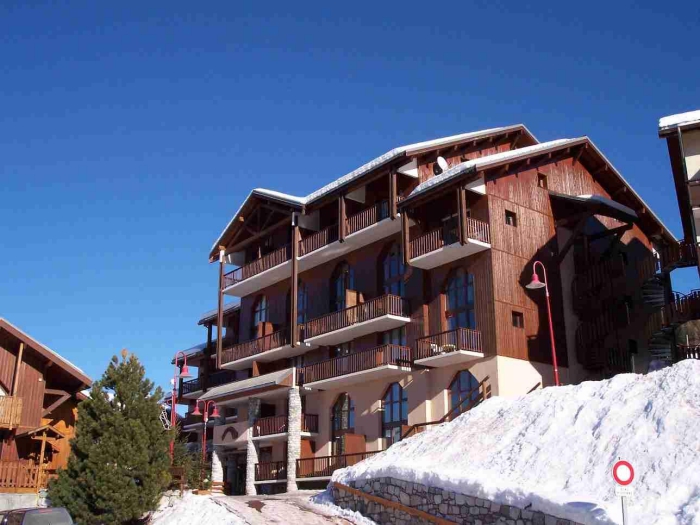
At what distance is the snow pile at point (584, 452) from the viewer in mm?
14188

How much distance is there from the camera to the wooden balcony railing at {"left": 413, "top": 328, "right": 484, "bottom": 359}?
29.3 meters

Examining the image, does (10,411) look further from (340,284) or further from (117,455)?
(340,284)

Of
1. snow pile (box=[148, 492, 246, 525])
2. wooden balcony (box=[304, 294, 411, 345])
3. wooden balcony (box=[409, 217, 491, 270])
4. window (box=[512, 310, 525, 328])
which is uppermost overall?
wooden balcony (box=[409, 217, 491, 270])

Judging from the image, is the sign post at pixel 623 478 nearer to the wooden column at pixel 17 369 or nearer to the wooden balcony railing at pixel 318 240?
the wooden balcony railing at pixel 318 240

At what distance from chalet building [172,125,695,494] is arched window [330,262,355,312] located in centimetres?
10

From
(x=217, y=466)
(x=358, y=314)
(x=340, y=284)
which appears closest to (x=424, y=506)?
(x=358, y=314)

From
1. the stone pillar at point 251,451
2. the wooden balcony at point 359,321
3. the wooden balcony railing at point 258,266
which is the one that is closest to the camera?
the wooden balcony at point 359,321

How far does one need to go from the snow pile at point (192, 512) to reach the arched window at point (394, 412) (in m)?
8.66

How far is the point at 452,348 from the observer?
2934cm

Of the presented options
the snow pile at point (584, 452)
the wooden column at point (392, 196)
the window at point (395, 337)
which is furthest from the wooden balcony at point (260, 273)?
the snow pile at point (584, 452)

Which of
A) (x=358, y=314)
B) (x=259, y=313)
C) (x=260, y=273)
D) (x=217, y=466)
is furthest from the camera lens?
(x=259, y=313)

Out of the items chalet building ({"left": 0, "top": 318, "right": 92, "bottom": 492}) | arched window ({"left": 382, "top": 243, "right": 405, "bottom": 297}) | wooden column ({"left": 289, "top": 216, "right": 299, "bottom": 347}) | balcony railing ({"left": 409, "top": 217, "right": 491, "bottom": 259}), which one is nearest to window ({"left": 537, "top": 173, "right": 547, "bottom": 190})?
balcony railing ({"left": 409, "top": 217, "right": 491, "bottom": 259})

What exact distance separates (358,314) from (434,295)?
3.51 metres

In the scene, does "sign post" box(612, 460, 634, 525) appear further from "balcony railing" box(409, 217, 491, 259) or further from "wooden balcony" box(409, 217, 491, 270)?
"balcony railing" box(409, 217, 491, 259)
